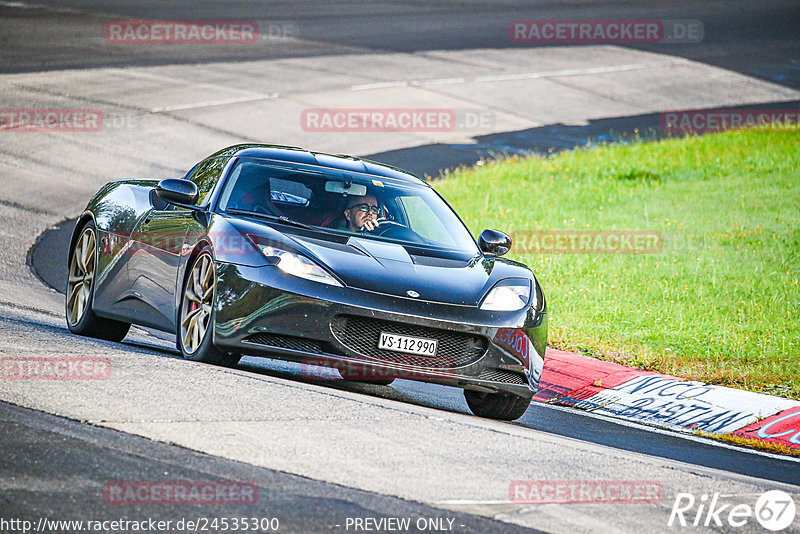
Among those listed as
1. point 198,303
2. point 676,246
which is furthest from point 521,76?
point 198,303

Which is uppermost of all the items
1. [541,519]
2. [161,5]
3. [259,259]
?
[161,5]

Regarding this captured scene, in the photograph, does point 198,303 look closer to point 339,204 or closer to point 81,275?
point 339,204

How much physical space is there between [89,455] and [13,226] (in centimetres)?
1063

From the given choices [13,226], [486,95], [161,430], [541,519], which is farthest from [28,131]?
[541,519]

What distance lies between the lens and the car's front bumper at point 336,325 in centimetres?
761

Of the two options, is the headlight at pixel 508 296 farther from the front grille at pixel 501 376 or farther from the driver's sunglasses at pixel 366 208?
the driver's sunglasses at pixel 366 208

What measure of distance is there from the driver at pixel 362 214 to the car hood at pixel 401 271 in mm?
255

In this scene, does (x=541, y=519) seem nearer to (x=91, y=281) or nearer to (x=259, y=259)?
(x=259, y=259)

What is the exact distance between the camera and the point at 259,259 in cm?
778

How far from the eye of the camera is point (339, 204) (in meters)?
8.80

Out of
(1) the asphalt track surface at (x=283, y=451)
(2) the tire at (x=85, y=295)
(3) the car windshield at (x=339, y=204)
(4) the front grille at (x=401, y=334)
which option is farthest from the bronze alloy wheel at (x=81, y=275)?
(4) the front grille at (x=401, y=334)

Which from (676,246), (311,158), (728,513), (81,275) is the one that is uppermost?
(311,158)

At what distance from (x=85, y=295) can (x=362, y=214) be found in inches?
97.5

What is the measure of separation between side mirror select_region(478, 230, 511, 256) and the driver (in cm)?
85
